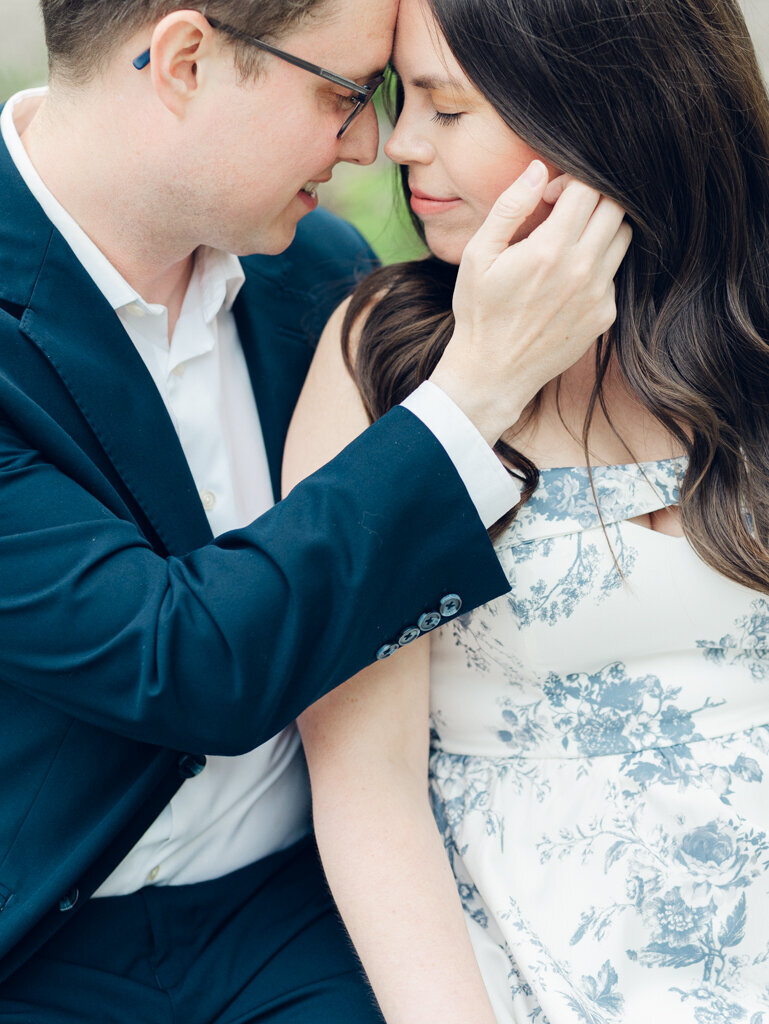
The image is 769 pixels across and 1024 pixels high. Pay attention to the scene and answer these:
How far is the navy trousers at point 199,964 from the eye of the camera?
1.94m

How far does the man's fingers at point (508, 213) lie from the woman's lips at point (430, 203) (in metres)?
0.21

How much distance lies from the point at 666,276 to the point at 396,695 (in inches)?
35.8

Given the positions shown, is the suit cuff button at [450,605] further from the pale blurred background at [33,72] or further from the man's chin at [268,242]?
the pale blurred background at [33,72]

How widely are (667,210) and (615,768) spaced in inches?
38.8

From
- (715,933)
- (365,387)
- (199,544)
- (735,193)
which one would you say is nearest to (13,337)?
(199,544)

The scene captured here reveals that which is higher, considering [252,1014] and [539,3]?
[539,3]

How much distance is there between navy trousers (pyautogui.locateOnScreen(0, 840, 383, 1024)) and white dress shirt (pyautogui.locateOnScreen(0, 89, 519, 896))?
5cm

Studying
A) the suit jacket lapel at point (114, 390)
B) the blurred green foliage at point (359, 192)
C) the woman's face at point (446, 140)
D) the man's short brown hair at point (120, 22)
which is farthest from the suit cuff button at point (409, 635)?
the blurred green foliage at point (359, 192)

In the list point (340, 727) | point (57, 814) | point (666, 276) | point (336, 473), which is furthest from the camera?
point (666, 276)

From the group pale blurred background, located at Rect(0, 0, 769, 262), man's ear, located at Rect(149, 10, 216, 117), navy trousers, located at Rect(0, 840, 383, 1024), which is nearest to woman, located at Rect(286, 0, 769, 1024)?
navy trousers, located at Rect(0, 840, 383, 1024)

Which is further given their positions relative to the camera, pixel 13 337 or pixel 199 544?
pixel 199 544

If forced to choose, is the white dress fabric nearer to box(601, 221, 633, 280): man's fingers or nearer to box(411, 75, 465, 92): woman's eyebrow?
box(601, 221, 633, 280): man's fingers

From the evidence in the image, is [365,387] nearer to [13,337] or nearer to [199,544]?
[199,544]

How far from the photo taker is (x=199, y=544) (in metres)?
1.99
